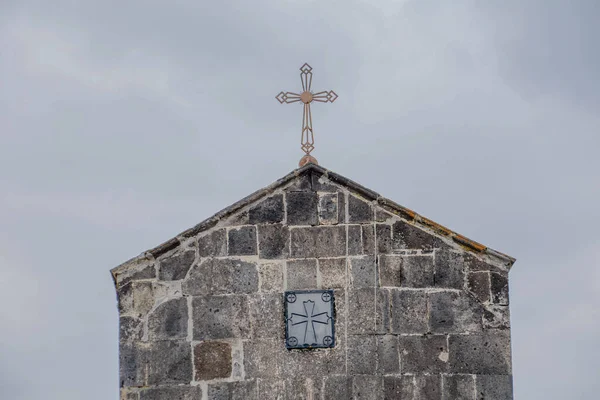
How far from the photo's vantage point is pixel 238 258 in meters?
17.1

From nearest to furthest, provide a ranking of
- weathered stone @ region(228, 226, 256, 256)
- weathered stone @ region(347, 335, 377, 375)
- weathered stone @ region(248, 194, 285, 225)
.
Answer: weathered stone @ region(347, 335, 377, 375)
weathered stone @ region(228, 226, 256, 256)
weathered stone @ region(248, 194, 285, 225)

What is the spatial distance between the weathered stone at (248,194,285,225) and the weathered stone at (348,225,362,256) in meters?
0.86

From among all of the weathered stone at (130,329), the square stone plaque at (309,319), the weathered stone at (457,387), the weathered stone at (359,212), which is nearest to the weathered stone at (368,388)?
the square stone plaque at (309,319)

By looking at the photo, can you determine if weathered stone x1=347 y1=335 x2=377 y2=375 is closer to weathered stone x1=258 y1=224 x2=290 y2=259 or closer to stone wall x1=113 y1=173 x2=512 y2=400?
stone wall x1=113 y1=173 x2=512 y2=400

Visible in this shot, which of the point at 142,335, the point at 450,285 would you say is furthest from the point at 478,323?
the point at 142,335

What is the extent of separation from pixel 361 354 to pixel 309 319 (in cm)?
75

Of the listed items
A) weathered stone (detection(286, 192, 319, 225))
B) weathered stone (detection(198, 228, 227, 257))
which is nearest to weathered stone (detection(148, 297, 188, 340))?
weathered stone (detection(198, 228, 227, 257))

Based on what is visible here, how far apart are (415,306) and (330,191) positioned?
175 centimetres

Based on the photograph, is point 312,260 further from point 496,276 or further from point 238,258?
point 496,276

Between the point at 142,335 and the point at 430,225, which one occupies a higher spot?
the point at 430,225

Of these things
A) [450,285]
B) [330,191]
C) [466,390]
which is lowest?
[466,390]

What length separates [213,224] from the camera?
17.2m

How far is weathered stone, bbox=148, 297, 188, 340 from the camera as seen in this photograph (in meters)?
16.8

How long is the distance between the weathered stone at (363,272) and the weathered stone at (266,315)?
36.5 inches
